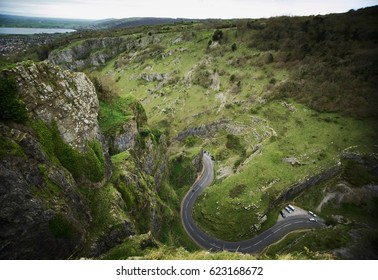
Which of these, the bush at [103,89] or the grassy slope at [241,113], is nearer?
the bush at [103,89]

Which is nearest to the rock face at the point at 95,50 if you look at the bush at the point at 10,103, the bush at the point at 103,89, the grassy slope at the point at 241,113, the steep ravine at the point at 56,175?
the grassy slope at the point at 241,113

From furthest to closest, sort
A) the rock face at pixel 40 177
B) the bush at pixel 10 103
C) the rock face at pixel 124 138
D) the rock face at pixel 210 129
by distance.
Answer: the rock face at pixel 210 129 < the rock face at pixel 124 138 < the bush at pixel 10 103 < the rock face at pixel 40 177

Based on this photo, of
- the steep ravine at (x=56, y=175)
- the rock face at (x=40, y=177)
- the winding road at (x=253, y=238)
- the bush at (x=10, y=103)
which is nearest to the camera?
the rock face at (x=40, y=177)

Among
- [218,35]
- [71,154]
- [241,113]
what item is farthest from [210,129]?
[71,154]

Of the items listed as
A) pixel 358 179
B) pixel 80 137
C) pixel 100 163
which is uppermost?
pixel 80 137

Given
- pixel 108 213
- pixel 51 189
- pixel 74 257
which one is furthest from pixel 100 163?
pixel 74 257

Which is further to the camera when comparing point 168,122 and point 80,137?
point 168,122

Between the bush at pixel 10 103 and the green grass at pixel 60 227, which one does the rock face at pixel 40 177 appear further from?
the bush at pixel 10 103
